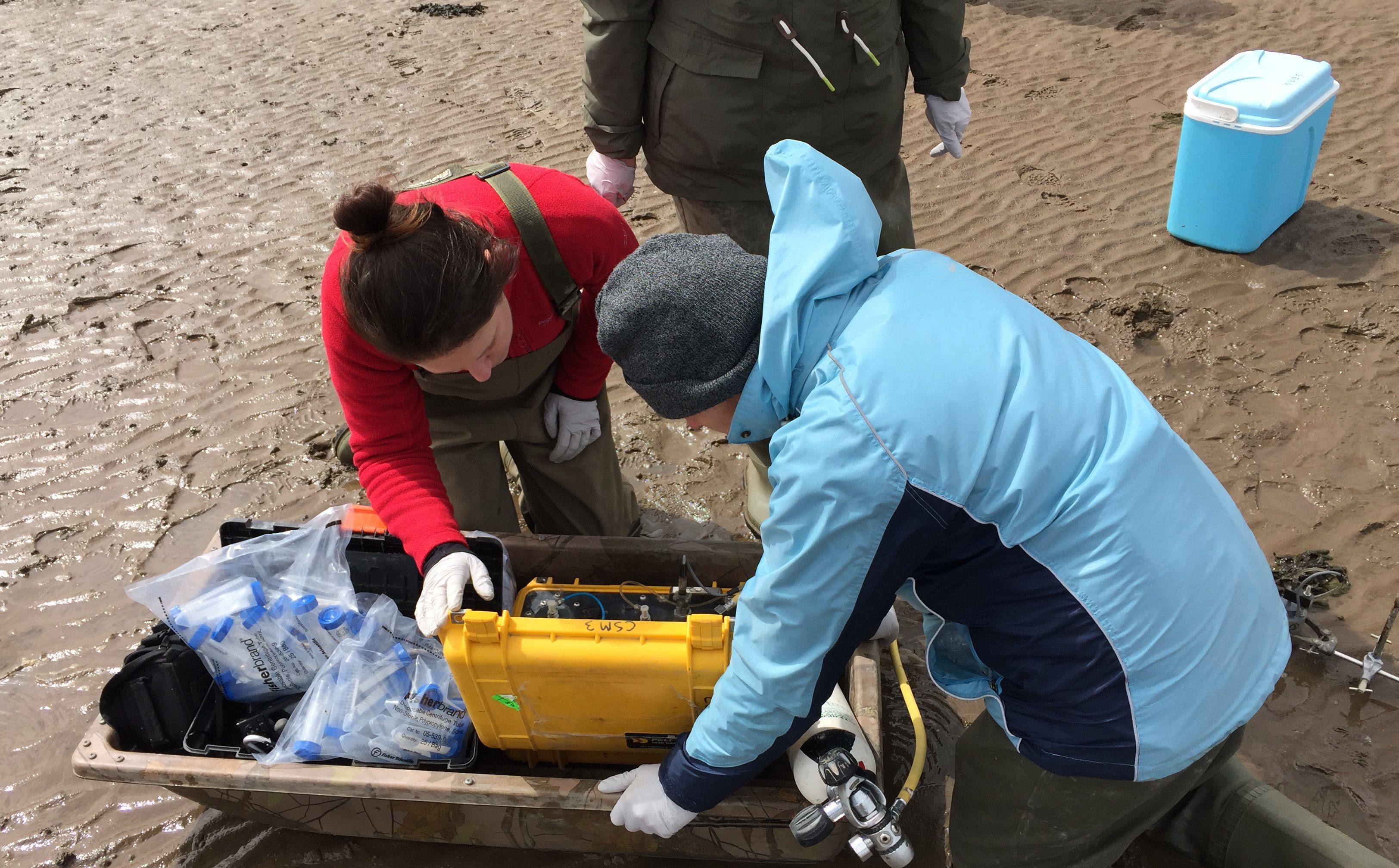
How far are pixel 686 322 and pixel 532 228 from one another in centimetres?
101

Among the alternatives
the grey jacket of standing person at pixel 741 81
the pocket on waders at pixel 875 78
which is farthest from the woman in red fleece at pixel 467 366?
the pocket on waders at pixel 875 78

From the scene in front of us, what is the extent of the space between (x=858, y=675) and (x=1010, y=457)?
3.56 feet

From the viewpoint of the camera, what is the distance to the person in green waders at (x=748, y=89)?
8.87ft

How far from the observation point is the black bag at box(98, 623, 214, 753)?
231 cm

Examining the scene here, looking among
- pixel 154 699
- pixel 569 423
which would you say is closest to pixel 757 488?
pixel 569 423

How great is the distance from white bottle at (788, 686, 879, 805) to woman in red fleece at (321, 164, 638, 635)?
2.66 feet

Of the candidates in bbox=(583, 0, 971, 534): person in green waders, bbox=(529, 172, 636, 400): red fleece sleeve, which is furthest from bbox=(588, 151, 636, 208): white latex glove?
bbox=(529, 172, 636, 400): red fleece sleeve

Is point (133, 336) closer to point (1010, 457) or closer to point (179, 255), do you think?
point (179, 255)

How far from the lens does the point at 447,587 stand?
218 cm

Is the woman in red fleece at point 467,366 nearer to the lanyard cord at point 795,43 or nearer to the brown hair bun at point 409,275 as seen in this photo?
the brown hair bun at point 409,275

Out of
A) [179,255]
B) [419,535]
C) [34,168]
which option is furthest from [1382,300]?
[34,168]

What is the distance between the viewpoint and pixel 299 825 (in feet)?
7.95

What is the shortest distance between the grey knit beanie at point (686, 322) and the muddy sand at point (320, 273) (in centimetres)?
84

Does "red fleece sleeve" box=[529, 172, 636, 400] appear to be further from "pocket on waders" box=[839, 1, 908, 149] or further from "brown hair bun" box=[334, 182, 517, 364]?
"pocket on waders" box=[839, 1, 908, 149]
